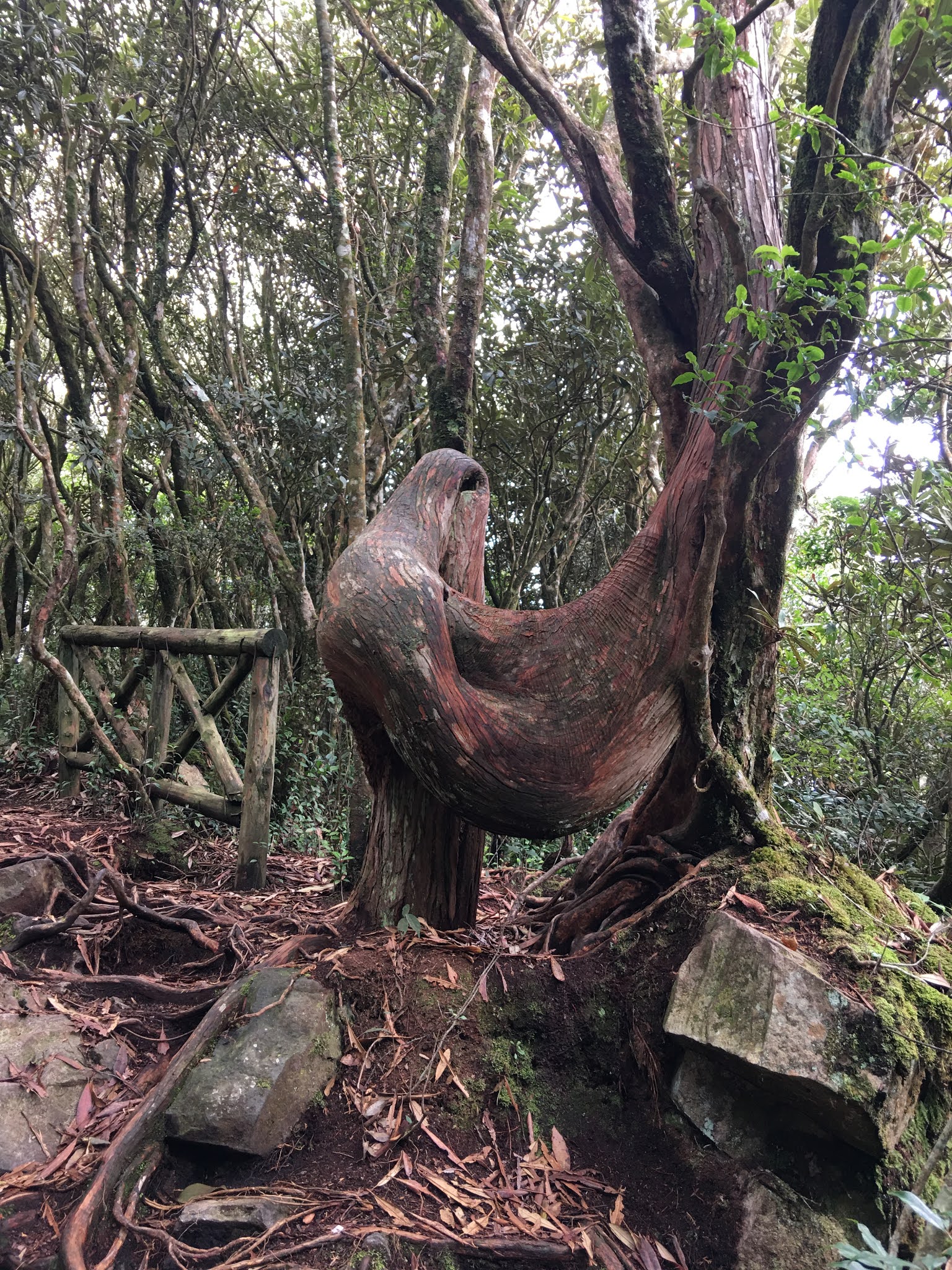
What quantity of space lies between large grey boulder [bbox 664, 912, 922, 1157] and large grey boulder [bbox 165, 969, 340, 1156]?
112 centimetres

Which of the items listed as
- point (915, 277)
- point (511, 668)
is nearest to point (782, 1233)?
point (511, 668)

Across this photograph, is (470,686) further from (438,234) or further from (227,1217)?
(438,234)

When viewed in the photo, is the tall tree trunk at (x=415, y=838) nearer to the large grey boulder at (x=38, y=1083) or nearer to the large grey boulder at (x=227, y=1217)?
the large grey boulder at (x=227, y=1217)

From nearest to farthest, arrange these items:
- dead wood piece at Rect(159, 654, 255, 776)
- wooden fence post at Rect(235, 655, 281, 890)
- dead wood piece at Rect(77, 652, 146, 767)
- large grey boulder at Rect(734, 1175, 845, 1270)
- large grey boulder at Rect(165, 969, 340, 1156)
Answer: large grey boulder at Rect(734, 1175, 845, 1270), large grey boulder at Rect(165, 969, 340, 1156), wooden fence post at Rect(235, 655, 281, 890), dead wood piece at Rect(159, 654, 255, 776), dead wood piece at Rect(77, 652, 146, 767)

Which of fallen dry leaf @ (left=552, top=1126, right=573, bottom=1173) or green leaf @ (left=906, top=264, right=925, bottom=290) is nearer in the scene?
green leaf @ (left=906, top=264, right=925, bottom=290)

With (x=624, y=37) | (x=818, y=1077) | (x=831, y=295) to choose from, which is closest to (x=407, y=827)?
(x=818, y=1077)

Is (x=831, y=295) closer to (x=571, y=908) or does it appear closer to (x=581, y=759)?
(x=581, y=759)

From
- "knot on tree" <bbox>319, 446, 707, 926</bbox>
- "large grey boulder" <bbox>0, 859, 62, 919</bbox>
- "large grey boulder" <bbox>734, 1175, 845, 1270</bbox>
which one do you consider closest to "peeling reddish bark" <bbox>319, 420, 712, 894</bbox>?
"knot on tree" <bbox>319, 446, 707, 926</bbox>

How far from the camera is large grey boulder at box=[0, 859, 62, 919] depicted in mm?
3336

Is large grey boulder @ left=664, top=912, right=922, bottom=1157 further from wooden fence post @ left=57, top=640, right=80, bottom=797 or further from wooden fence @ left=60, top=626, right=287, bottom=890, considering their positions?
wooden fence post @ left=57, top=640, right=80, bottom=797

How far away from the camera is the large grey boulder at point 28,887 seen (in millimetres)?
3336

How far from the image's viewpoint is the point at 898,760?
15.7ft

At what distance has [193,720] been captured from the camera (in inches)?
188

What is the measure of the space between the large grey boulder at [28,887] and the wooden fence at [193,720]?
2.82 ft
